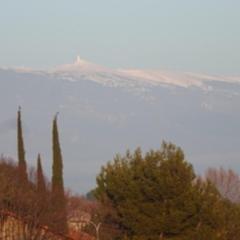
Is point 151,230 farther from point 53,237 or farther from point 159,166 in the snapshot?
point 53,237

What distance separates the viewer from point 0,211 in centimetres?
2245

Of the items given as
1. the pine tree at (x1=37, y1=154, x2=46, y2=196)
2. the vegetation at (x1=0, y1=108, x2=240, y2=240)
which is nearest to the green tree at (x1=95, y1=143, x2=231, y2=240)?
the vegetation at (x1=0, y1=108, x2=240, y2=240)

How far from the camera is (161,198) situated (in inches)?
1189

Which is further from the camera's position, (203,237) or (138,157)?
(138,157)

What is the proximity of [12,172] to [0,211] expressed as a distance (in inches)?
812

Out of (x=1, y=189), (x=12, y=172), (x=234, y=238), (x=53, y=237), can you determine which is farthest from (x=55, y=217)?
(x=12, y=172)

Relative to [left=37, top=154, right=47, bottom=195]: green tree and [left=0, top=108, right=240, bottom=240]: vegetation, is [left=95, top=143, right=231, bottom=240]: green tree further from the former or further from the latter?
[left=37, top=154, right=47, bottom=195]: green tree

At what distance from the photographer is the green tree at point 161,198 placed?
2956 cm

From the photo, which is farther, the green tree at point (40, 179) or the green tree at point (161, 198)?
the green tree at point (40, 179)

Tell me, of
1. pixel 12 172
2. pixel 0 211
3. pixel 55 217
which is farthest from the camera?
pixel 12 172

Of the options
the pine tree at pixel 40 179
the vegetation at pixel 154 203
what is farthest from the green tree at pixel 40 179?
the vegetation at pixel 154 203

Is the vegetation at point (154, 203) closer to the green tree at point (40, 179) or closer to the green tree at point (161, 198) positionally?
the green tree at point (161, 198)

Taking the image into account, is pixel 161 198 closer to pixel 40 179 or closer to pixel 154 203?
pixel 154 203

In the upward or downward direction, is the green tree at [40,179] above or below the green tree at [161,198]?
above
